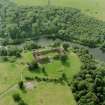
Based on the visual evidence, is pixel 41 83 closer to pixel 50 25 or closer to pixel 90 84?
pixel 90 84

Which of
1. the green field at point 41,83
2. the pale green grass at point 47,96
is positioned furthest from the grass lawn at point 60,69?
the pale green grass at point 47,96

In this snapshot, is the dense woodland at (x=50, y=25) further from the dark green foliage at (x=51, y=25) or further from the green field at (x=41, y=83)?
the green field at (x=41, y=83)

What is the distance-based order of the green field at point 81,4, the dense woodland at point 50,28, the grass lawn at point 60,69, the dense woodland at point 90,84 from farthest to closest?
the green field at point 81,4 → the dense woodland at point 50,28 → the grass lawn at point 60,69 → the dense woodland at point 90,84

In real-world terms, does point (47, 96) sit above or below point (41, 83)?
below

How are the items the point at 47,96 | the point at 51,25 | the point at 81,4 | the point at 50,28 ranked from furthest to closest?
the point at 81,4 → the point at 51,25 → the point at 50,28 → the point at 47,96

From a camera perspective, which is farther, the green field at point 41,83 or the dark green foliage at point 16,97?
the green field at point 41,83

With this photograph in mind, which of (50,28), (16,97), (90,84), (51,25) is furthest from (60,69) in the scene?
(51,25)

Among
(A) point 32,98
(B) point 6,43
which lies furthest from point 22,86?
(B) point 6,43

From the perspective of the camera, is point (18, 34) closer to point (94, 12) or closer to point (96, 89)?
point (94, 12)
